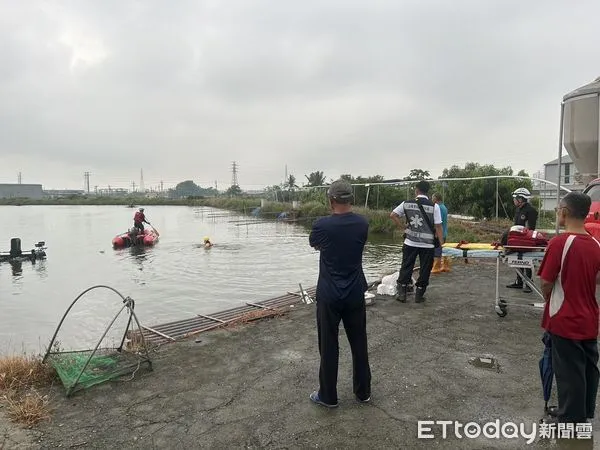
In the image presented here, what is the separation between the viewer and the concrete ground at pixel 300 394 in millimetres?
3066

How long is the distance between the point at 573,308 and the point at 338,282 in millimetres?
1591

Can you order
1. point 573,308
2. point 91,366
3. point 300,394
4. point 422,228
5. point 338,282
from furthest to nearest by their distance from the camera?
point 422,228 < point 91,366 < point 300,394 < point 338,282 < point 573,308

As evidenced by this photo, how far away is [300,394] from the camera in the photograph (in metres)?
3.69

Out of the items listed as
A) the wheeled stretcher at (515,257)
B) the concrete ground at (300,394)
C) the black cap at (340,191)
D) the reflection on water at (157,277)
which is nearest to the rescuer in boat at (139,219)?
the reflection on water at (157,277)

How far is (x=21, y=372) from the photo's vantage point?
13.5 feet

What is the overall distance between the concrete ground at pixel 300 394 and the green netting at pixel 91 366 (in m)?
0.12

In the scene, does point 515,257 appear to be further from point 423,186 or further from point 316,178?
point 316,178

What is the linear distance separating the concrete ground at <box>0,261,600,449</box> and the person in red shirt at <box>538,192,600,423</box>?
1.15 ft

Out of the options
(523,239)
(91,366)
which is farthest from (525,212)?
(91,366)

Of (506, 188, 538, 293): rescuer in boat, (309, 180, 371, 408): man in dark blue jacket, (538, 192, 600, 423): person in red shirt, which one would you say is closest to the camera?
(538, 192, 600, 423): person in red shirt

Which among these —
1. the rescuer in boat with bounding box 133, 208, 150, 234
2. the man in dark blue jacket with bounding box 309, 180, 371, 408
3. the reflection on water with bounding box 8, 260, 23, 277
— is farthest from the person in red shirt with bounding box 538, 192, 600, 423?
the rescuer in boat with bounding box 133, 208, 150, 234

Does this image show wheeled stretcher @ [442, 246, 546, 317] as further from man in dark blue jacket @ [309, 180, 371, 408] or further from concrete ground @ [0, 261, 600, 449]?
man in dark blue jacket @ [309, 180, 371, 408]

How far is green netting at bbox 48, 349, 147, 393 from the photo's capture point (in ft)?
12.9

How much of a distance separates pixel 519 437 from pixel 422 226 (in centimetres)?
356
